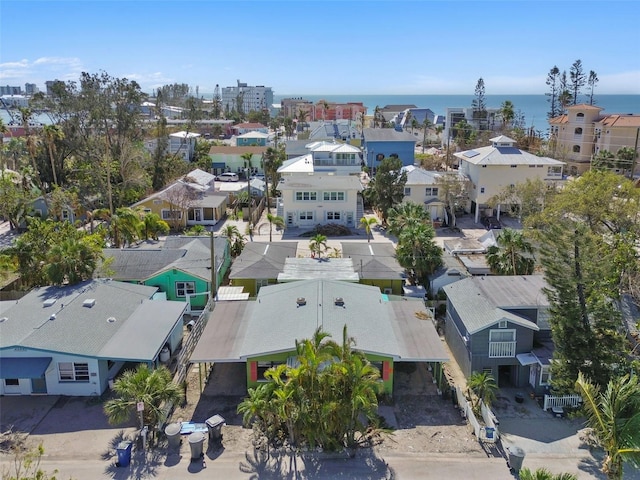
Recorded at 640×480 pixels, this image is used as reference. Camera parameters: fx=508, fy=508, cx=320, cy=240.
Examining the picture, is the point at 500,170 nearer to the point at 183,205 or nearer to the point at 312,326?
the point at 183,205

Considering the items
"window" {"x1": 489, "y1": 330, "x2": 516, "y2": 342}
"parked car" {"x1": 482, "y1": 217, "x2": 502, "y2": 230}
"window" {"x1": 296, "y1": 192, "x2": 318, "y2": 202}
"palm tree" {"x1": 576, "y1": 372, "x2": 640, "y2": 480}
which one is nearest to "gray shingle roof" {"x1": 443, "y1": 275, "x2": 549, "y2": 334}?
"window" {"x1": 489, "y1": 330, "x2": 516, "y2": 342}

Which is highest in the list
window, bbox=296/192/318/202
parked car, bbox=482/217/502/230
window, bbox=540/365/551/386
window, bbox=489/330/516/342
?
window, bbox=296/192/318/202

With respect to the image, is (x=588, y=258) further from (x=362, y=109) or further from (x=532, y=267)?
(x=362, y=109)

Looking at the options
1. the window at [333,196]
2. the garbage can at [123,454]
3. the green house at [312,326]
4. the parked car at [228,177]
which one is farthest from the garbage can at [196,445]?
the parked car at [228,177]

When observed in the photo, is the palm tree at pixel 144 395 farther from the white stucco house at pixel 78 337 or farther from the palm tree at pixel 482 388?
the palm tree at pixel 482 388

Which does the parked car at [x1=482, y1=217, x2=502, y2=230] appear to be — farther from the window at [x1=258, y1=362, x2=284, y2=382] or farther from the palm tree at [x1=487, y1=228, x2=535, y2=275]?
the window at [x1=258, y1=362, x2=284, y2=382]

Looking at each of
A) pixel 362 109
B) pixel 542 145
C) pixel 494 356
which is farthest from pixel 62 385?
pixel 362 109

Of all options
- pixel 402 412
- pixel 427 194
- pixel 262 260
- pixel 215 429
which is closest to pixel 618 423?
pixel 402 412
